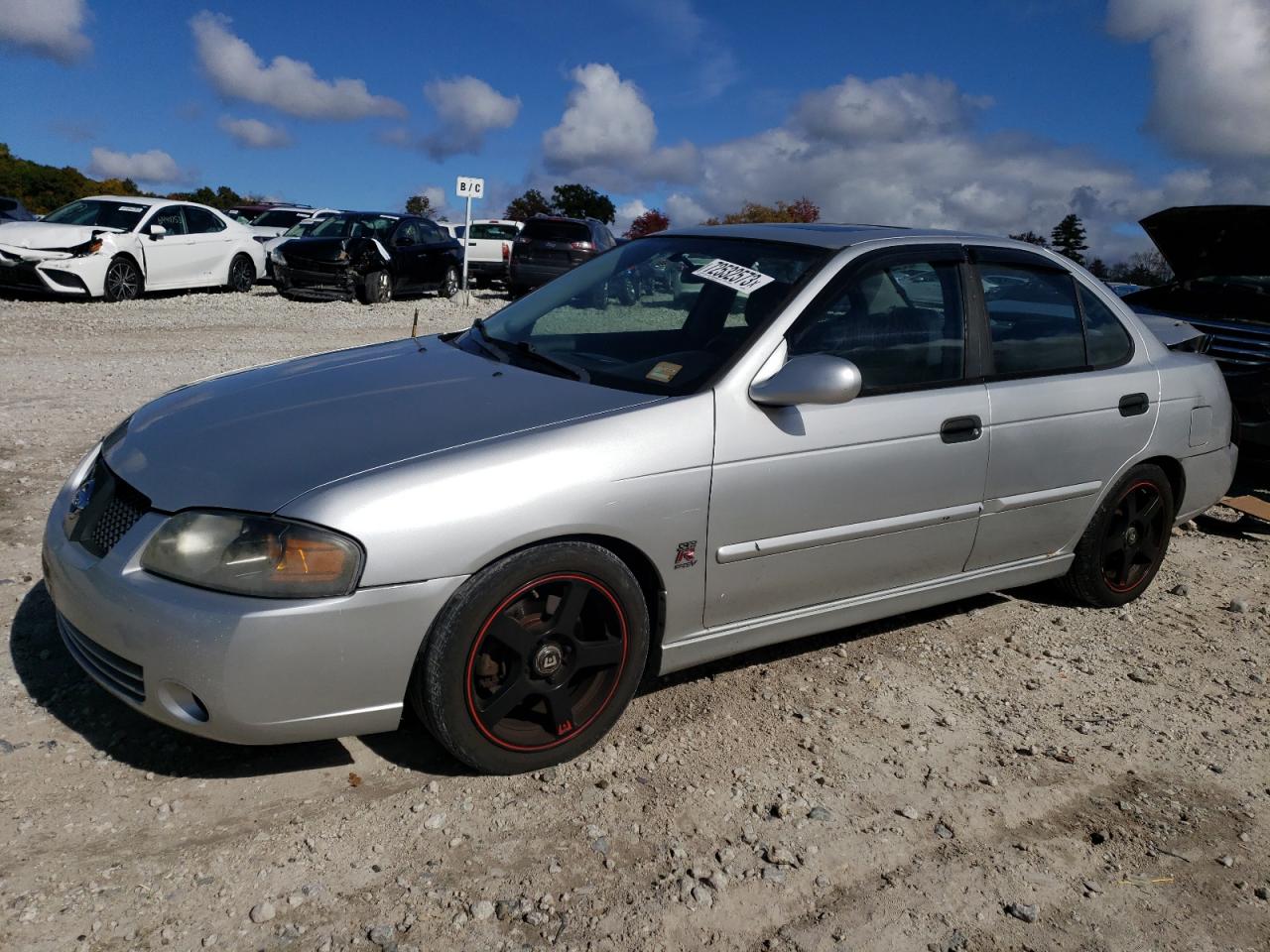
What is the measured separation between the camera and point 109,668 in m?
2.85

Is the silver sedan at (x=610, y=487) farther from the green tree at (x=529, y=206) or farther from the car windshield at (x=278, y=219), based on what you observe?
the green tree at (x=529, y=206)

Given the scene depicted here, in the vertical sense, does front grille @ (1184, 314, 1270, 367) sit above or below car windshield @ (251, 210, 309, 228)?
below

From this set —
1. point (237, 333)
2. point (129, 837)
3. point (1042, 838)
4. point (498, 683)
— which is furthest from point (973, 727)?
point (237, 333)

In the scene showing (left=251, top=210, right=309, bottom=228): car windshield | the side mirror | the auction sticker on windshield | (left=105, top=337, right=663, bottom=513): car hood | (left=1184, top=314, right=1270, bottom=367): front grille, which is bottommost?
(left=105, top=337, right=663, bottom=513): car hood

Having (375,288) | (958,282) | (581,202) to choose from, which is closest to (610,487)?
(958,282)

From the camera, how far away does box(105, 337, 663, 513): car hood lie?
110 inches

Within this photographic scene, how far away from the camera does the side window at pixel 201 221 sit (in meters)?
16.2

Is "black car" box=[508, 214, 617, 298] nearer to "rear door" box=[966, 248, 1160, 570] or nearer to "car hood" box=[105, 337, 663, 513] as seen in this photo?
"rear door" box=[966, 248, 1160, 570]

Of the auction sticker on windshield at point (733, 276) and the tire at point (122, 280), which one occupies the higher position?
the auction sticker on windshield at point (733, 276)

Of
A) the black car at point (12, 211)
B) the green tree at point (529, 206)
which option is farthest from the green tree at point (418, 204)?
the black car at point (12, 211)

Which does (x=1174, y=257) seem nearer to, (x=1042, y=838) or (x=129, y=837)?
(x=1042, y=838)

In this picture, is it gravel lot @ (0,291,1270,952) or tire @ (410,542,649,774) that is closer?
gravel lot @ (0,291,1270,952)

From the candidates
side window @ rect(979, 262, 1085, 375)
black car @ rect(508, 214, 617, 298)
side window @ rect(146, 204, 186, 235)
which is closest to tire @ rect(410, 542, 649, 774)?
side window @ rect(979, 262, 1085, 375)

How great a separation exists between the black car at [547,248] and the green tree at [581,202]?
33.1 m
